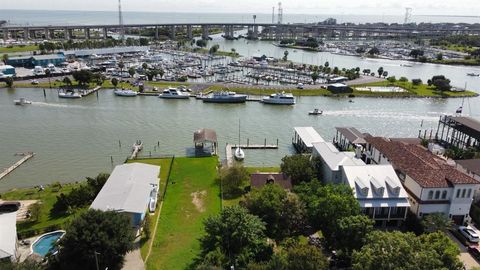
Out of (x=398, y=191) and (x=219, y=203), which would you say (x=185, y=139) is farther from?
(x=398, y=191)

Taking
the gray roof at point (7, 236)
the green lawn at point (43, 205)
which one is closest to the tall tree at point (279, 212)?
the green lawn at point (43, 205)

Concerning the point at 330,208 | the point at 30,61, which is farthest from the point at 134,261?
the point at 30,61

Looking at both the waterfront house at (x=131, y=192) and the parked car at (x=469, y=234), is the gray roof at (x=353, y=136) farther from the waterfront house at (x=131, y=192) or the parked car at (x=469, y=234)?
the waterfront house at (x=131, y=192)

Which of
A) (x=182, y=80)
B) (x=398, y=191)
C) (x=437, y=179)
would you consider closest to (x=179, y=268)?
(x=398, y=191)

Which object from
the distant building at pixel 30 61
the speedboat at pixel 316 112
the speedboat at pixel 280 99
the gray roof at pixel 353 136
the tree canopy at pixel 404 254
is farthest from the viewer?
the distant building at pixel 30 61

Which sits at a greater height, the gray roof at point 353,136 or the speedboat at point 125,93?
the gray roof at point 353,136

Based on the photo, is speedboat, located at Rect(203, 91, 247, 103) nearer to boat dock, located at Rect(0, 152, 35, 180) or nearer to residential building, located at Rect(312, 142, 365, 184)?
boat dock, located at Rect(0, 152, 35, 180)
